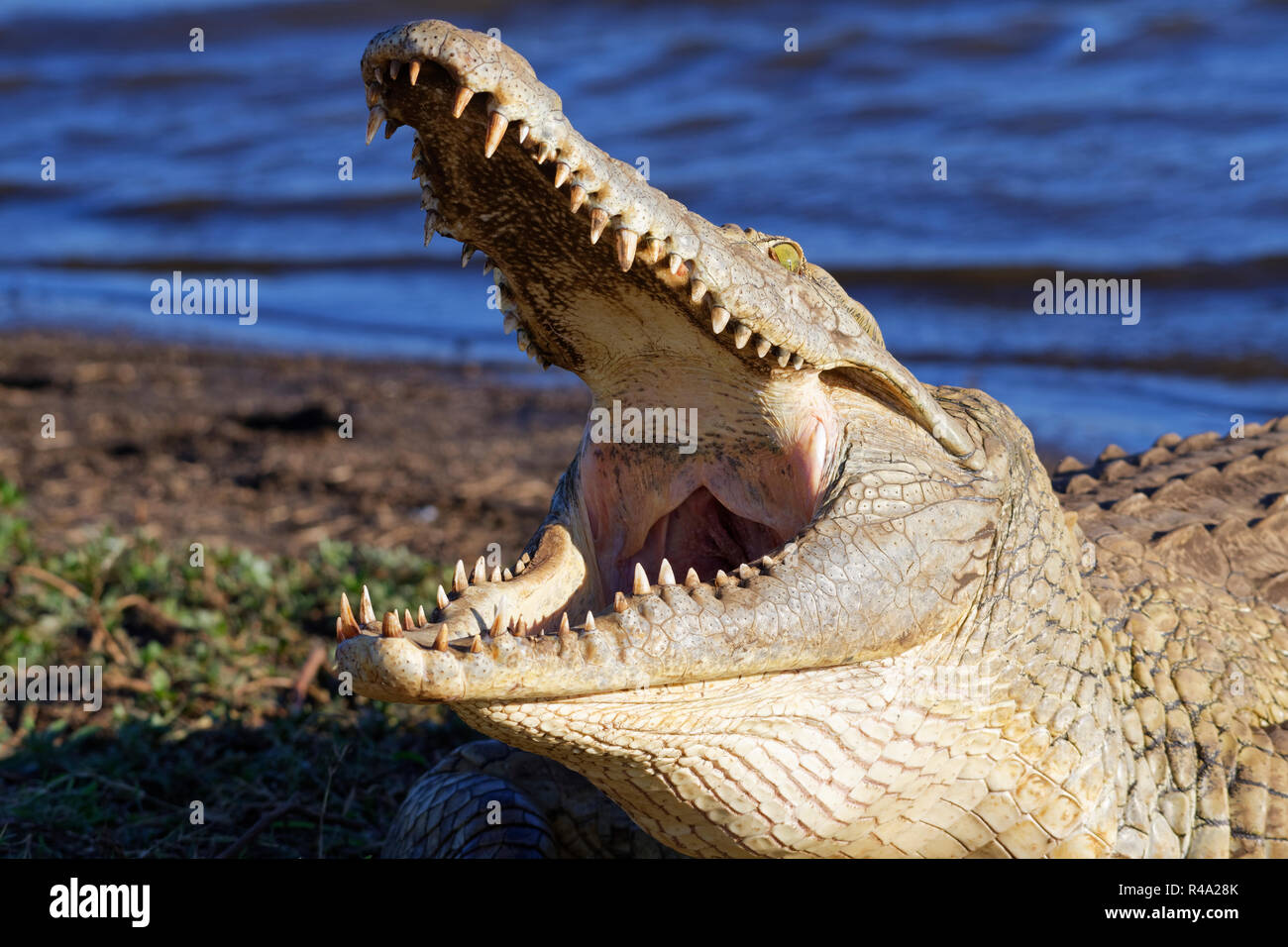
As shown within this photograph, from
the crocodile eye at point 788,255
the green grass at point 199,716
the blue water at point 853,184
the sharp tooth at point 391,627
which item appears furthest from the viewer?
the blue water at point 853,184

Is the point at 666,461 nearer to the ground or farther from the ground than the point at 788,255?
nearer to the ground

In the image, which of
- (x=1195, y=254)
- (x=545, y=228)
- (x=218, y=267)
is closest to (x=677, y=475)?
(x=545, y=228)

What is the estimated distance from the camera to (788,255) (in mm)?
2504

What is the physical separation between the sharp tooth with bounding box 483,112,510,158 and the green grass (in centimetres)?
186

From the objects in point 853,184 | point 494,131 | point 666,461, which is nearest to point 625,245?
point 494,131

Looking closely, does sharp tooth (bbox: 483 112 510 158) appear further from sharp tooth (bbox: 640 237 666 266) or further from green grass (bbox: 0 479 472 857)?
green grass (bbox: 0 479 472 857)

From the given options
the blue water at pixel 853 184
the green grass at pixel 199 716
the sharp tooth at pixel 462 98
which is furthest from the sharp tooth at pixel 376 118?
the blue water at pixel 853 184

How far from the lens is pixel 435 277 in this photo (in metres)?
10.2

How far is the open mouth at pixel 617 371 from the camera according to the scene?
2.07 m

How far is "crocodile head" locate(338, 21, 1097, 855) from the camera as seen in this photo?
2074 millimetres

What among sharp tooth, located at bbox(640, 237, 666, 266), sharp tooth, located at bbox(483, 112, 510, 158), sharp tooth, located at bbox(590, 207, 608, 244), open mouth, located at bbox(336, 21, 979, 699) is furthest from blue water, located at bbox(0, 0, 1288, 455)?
sharp tooth, located at bbox(483, 112, 510, 158)

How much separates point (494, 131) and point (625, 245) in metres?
0.28

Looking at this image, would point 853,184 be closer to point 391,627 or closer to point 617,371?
point 617,371

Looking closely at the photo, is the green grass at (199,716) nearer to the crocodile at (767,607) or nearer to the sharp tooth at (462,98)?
the crocodile at (767,607)
